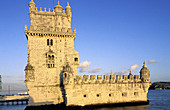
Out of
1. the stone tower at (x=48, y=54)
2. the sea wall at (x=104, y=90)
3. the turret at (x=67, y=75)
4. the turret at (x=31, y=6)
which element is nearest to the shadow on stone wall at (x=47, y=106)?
the stone tower at (x=48, y=54)

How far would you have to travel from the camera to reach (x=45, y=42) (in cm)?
2819

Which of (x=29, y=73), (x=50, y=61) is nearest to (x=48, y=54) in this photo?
(x=50, y=61)

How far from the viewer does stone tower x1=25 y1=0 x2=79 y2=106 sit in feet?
88.0

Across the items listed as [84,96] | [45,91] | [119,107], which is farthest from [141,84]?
[45,91]

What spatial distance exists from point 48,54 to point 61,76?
5.19 metres

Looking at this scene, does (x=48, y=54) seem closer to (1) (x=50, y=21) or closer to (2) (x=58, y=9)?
(1) (x=50, y=21)

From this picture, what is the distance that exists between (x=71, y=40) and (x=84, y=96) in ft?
39.0

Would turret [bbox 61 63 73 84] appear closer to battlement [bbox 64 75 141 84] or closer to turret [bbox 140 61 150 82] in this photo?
battlement [bbox 64 75 141 84]

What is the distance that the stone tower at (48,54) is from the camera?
2681cm

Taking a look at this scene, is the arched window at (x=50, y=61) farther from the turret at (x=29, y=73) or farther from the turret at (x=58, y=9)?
the turret at (x=58, y=9)

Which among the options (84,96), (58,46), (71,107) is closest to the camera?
(71,107)

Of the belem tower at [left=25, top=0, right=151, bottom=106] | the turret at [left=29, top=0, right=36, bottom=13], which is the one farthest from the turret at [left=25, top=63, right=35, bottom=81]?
the turret at [left=29, top=0, right=36, bottom=13]

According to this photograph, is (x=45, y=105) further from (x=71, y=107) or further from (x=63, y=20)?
(x=63, y=20)

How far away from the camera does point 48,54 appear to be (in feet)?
90.8
